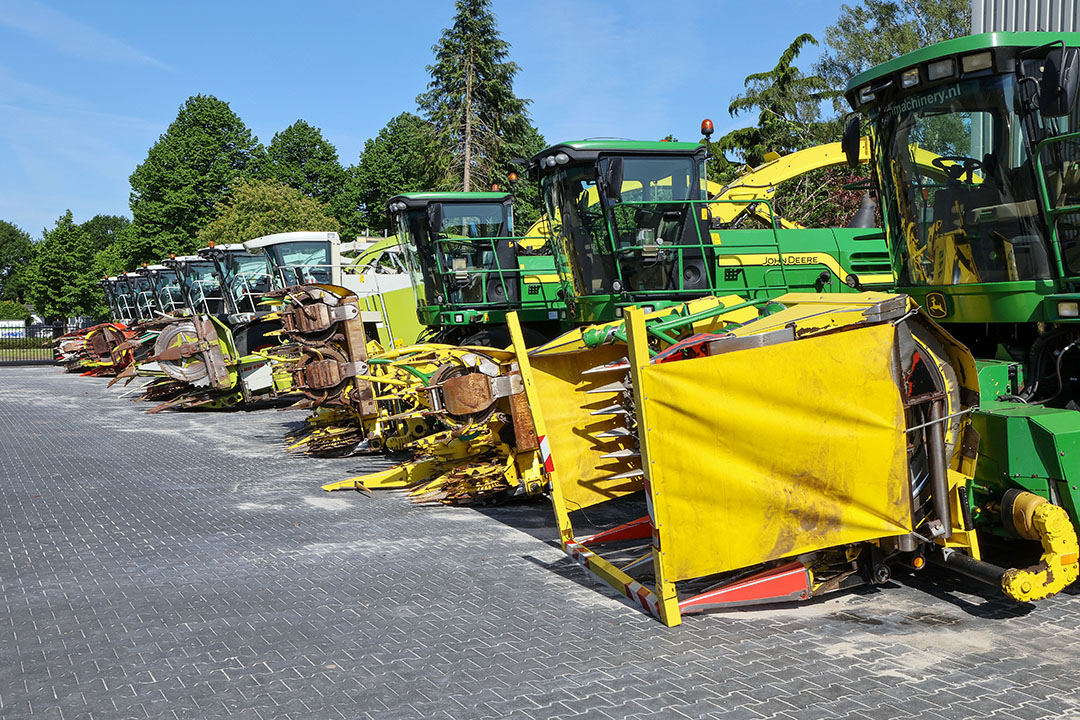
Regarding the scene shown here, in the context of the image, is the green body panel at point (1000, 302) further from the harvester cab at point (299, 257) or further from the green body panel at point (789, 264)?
the harvester cab at point (299, 257)

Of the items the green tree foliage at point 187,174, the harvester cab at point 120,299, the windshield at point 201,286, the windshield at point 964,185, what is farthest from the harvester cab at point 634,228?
the green tree foliage at point 187,174

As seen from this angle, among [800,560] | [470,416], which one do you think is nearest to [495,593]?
[800,560]

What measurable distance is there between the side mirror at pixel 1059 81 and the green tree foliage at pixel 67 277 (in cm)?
4893

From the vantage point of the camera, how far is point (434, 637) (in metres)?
4.93

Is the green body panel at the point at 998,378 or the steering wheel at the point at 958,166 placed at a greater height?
the steering wheel at the point at 958,166

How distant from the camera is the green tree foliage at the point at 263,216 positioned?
129 feet

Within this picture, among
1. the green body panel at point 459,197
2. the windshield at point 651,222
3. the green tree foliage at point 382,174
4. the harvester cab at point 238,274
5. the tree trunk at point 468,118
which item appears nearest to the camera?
the windshield at point 651,222

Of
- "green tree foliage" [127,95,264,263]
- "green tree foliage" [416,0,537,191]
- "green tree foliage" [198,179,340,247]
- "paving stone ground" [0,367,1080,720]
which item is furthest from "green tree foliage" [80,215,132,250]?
"paving stone ground" [0,367,1080,720]

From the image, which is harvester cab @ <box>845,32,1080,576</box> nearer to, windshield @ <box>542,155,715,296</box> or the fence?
windshield @ <box>542,155,715,296</box>

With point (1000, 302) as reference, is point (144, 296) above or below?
above

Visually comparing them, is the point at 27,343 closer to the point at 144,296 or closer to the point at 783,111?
the point at 144,296

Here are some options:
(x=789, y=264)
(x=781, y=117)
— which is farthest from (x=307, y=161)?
(x=789, y=264)

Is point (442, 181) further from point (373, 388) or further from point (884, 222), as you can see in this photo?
point (884, 222)

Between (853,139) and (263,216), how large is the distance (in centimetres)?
3606
